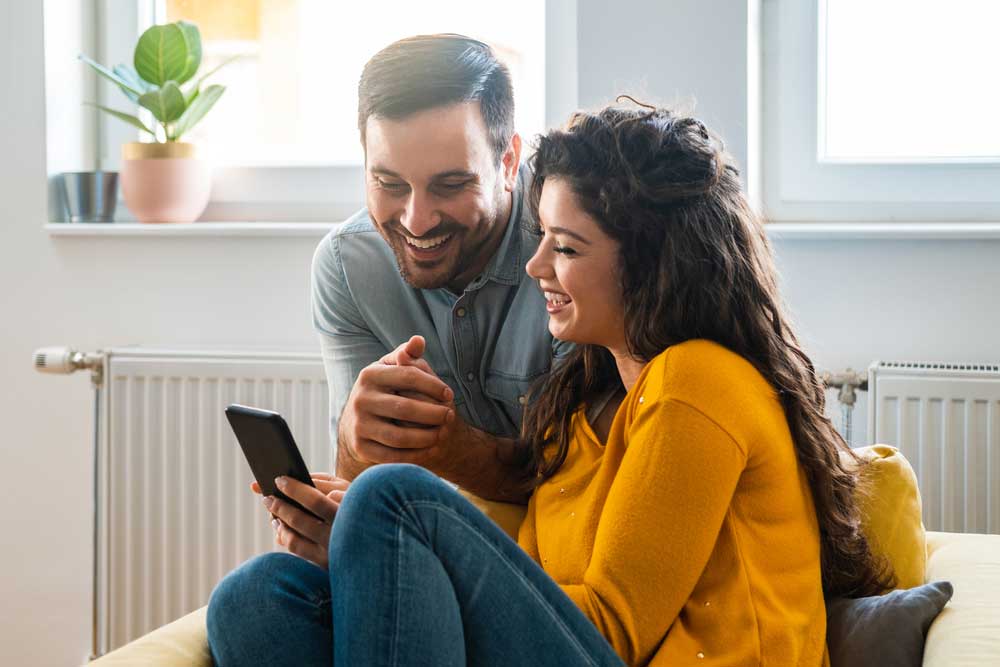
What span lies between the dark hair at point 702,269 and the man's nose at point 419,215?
10.4 inches

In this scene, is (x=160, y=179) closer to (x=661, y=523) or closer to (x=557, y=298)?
(x=557, y=298)

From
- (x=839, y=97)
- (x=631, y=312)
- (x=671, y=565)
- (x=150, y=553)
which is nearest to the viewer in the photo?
(x=671, y=565)

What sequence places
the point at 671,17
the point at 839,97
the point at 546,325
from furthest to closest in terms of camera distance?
the point at 839,97 < the point at 671,17 < the point at 546,325

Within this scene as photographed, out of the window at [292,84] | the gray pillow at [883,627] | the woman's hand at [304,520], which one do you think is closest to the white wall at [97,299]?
the window at [292,84]

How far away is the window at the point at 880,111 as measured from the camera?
2059mm

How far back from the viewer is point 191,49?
7.43 ft

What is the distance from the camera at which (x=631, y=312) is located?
133cm

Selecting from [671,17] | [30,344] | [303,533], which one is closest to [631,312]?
[303,533]

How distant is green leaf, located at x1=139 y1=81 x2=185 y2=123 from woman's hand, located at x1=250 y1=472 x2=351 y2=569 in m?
1.04

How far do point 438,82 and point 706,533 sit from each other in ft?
2.43

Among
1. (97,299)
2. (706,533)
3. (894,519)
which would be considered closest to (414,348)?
(706,533)

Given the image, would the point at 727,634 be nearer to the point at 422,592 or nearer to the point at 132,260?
the point at 422,592

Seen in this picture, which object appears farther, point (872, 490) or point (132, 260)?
point (132, 260)

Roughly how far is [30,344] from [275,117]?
67 centimetres
